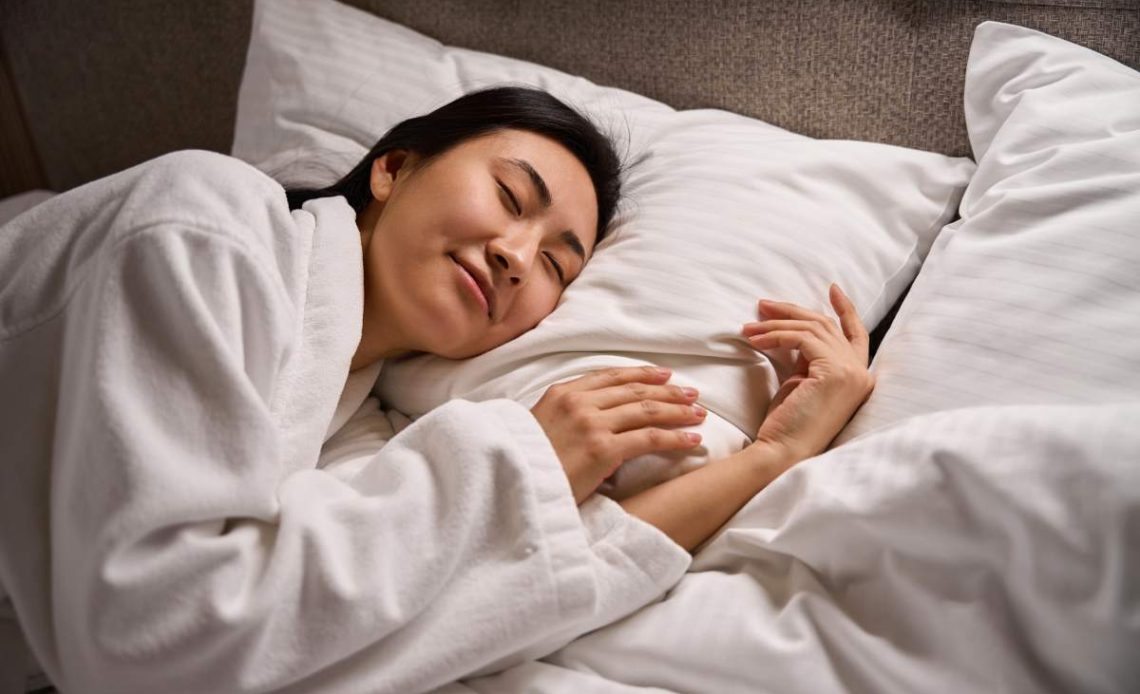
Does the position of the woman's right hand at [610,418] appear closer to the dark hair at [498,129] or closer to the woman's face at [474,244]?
the woman's face at [474,244]

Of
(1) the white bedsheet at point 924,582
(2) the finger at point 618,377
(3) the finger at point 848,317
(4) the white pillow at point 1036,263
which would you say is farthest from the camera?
(3) the finger at point 848,317

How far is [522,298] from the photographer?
1141 millimetres

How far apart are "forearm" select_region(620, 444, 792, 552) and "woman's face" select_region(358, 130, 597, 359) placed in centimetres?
30

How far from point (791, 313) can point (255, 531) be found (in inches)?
24.9

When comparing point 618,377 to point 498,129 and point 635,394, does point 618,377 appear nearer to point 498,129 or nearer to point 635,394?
point 635,394

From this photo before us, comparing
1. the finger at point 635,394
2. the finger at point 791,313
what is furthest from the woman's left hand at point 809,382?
the finger at point 635,394

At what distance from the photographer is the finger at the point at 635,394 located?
0.98 meters

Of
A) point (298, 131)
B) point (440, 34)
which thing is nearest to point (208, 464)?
point (298, 131)

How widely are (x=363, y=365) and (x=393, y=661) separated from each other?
49cm

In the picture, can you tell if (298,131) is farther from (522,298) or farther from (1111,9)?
(1111,9)

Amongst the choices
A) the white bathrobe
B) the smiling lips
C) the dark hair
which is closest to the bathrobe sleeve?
the white bathrobe

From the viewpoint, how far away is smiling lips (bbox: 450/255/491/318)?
1083mm

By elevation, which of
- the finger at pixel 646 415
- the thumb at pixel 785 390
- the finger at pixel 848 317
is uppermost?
the finger at pixel 848 317

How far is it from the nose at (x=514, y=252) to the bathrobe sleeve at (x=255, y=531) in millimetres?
249
